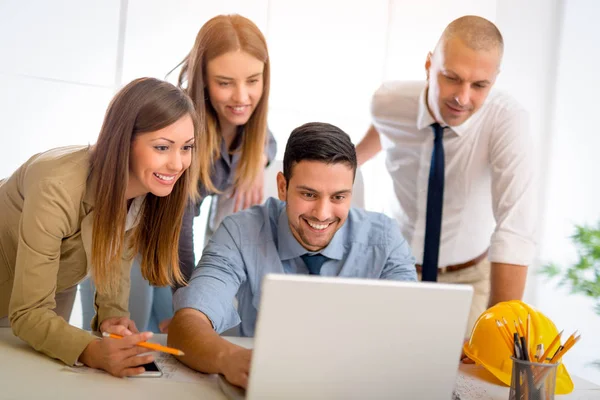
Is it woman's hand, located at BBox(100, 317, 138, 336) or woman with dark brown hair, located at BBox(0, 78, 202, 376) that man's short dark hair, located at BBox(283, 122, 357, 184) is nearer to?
woman with dark brown hair, located at BBox(0, 78, 202, 376)

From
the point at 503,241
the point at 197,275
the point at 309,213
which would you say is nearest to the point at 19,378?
the point at 197,275

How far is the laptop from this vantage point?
1.08 m

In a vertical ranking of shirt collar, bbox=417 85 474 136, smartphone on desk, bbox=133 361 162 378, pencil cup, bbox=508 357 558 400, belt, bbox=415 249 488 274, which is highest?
shirt collar, bbox=417 85 474 136

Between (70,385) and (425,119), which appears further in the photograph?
(425,119)

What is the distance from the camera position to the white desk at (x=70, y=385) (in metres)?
1.25

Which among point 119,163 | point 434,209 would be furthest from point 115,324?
point 434,209

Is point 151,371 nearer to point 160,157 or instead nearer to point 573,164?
point 160,157

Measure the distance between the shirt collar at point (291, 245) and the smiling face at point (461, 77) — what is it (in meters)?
0.60

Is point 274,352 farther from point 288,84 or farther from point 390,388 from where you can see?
point 288,84

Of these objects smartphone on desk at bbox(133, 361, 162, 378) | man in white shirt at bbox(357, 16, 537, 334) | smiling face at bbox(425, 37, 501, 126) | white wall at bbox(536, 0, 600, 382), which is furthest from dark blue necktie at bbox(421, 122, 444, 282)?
white wall at bbox(536, 0, 600, 382)

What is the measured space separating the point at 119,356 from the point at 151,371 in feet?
0.25

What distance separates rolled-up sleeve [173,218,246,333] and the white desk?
9.1 inches

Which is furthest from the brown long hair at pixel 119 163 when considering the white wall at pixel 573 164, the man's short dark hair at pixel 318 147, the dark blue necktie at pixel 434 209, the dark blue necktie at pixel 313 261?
the white wall at pixel 573 164

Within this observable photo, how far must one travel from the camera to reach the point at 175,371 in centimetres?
145
